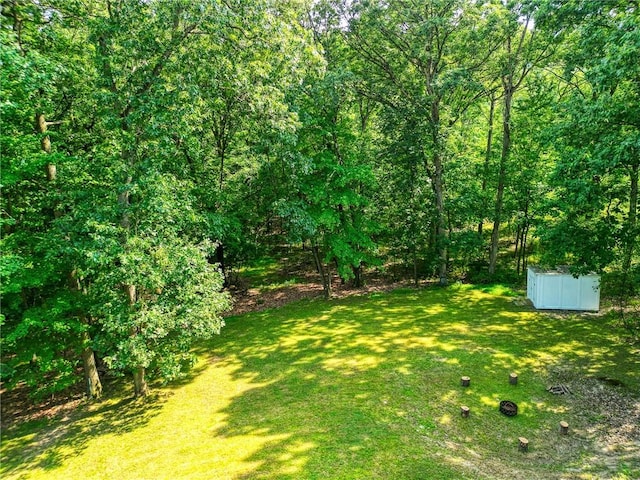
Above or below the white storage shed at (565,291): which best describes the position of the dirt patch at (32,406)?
below

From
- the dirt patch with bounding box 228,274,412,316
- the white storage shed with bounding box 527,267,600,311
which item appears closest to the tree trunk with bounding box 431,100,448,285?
the dirt patch with bounding box 228,274,412,316

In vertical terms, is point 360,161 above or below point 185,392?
above

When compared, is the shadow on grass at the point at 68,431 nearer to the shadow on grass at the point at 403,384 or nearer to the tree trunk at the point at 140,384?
the tree trunk at the point at 140,384

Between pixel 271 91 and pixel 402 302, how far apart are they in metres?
9.74

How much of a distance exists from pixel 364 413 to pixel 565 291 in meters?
9.72

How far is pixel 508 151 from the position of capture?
16.9m

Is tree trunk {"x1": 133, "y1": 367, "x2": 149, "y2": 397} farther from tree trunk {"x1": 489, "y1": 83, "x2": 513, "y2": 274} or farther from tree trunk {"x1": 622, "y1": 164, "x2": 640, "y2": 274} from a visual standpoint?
tree trunk {"x1": 489, "y1": 83, "x2": 513, "y2": 274}

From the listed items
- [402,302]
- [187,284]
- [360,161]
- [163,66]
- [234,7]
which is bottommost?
[402,302]

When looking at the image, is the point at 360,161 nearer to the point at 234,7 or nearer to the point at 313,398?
the point at 234,7

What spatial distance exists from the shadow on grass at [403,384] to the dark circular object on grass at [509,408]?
0.14m

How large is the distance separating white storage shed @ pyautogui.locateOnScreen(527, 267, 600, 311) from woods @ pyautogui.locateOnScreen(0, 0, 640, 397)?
110 cm

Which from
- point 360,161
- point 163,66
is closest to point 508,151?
point 360,161

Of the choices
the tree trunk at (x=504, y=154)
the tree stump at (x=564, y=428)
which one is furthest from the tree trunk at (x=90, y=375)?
the tree trunk at (x=504, y=154)

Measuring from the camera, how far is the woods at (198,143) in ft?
25.4
